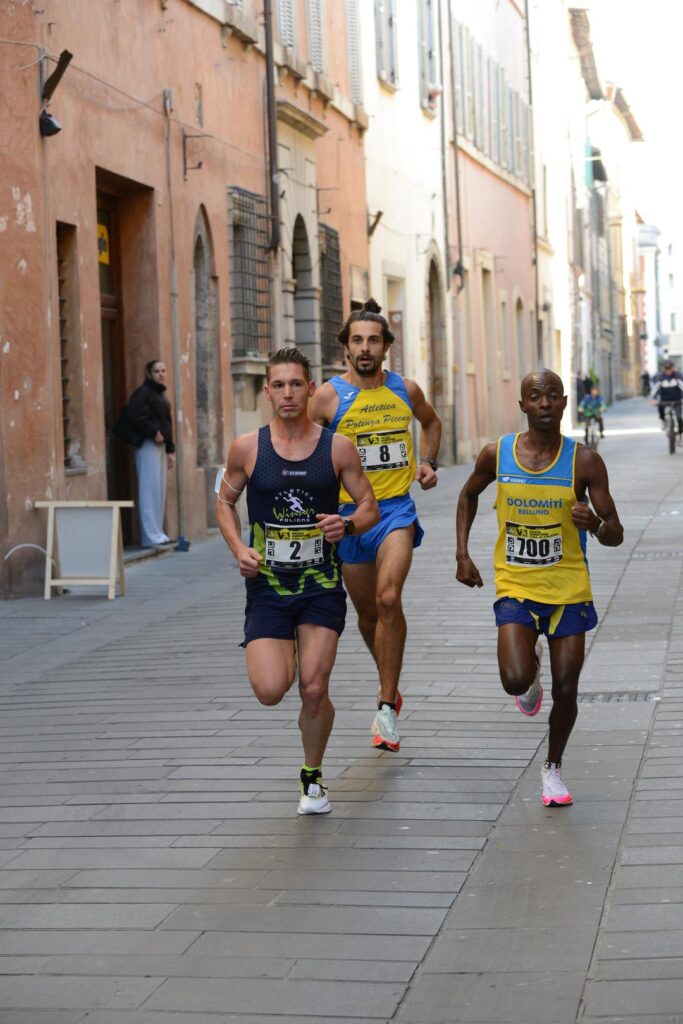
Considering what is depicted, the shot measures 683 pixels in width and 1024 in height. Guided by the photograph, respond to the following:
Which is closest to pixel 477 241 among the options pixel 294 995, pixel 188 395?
pixel 188 395

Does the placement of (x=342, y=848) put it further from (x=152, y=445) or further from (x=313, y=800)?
(x=152, y=445)

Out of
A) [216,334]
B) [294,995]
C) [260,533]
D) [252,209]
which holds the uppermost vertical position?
[252,209]

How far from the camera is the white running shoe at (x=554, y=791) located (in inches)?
256

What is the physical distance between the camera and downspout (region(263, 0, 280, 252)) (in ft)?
70.3

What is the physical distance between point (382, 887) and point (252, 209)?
16.2m

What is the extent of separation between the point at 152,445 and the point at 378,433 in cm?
931

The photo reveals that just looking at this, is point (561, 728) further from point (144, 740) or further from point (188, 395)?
point (188, 395)

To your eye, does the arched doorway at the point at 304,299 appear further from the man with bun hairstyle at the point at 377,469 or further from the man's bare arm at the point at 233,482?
the man's bare arm at the point at 233,482

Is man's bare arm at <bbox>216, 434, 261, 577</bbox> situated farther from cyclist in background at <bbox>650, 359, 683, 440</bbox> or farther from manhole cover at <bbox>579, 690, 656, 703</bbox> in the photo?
cyclist in background at <bbox>650, 359, 683, 440</bbox>

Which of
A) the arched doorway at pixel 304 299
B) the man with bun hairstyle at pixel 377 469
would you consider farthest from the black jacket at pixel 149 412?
the man with bun hairstyle at pixel 377 469

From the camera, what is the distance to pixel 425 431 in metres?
8.61

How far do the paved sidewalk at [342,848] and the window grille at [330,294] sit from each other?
46.6 ft

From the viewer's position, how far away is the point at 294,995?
14.8 ft

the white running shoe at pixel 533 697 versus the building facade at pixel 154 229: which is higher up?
the building facade at pixel 154 229
